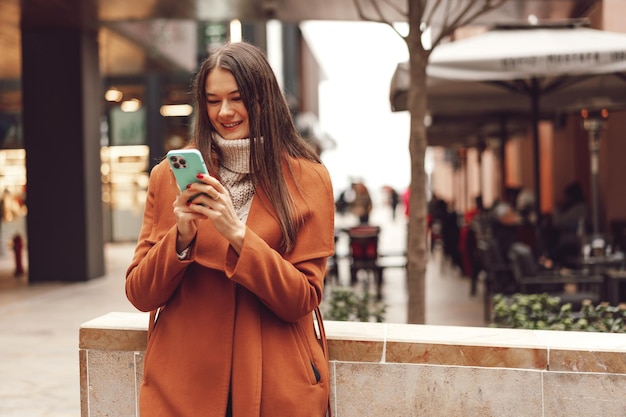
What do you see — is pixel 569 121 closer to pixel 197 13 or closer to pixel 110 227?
pixel 197 13

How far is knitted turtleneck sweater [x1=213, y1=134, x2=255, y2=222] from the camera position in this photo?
82.1 inches

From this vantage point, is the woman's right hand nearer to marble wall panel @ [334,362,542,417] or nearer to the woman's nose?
the woman's nose

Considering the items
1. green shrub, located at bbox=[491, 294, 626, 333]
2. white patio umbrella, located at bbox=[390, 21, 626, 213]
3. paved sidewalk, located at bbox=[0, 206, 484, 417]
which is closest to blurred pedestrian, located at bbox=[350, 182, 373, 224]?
paved sidewalk, located at bbox=[0, 206, 484, 417]

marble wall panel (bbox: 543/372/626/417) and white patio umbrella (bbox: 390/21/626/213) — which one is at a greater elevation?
white patio umbrella (bbox: 390/21/626/213)

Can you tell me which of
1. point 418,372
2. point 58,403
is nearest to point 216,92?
point 418,372

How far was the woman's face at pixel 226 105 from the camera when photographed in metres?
2.01

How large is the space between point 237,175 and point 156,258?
1.12 feet

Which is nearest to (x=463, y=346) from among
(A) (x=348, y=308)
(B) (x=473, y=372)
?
(B) (x=473, y=372)

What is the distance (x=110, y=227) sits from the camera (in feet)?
70.0

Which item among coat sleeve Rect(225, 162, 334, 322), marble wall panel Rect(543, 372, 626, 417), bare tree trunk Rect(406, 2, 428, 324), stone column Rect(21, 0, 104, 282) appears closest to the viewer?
coat sleeve Rect(225, 162, 334, 322)

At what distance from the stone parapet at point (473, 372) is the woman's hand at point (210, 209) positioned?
1.15m

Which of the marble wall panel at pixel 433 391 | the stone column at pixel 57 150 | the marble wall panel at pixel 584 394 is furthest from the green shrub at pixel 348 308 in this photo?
the stone column at pixel 57 150

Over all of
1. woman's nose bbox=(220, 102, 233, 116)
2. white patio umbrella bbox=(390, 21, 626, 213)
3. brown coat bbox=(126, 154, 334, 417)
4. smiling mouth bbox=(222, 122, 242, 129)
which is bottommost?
brown coat bbox=(126, 154, 334, 417)

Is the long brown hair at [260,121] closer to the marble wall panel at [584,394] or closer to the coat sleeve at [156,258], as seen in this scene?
the coat sleeve at [156,258]
